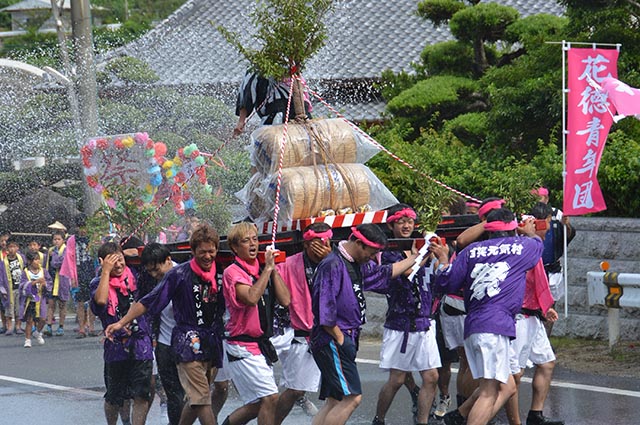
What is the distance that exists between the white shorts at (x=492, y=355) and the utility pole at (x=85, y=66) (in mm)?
12402

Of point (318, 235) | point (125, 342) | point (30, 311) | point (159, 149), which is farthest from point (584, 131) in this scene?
point (30, 311)

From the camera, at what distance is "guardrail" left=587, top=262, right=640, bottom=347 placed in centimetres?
1210

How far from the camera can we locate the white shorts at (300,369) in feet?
29.7

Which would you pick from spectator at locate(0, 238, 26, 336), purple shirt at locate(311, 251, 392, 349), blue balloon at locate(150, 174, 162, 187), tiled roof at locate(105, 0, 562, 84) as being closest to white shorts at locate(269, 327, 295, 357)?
purple shirt at locate(311, 251, 392, 349)

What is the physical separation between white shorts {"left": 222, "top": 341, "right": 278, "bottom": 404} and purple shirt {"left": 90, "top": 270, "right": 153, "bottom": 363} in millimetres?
1286

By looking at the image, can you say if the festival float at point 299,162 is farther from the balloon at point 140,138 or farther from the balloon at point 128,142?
the balloon at point 140,138

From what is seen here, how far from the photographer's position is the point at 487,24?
1702 cm

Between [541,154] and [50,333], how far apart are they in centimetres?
867

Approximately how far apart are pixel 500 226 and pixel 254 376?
2151mm

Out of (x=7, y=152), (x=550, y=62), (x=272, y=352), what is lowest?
(x=7, y=152)

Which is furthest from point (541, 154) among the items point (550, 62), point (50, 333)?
point (50, 333)

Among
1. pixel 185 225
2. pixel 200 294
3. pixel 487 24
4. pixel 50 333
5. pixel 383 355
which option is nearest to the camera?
pixel 200 294

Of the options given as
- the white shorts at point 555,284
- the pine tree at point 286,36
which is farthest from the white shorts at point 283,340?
the white shorts at point 555,284

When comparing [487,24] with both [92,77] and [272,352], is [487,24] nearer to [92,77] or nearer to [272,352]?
[92,77]
